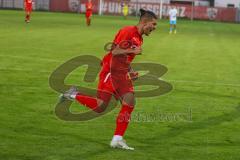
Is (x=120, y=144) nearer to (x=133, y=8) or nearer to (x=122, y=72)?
(x=122, y=72)

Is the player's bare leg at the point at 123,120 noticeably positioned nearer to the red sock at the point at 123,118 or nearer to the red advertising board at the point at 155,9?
the red sock at the point at 123,118

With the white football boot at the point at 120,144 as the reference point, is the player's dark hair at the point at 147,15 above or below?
above

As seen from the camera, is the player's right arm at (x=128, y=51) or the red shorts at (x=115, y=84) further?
the red shorts at (x=115, y=84)

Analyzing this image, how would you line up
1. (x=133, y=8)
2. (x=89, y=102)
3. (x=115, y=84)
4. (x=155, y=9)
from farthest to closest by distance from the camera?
(x=133, y=8) < (x=155, y=9) < (x=89, y=102) < (x=115, y=84)

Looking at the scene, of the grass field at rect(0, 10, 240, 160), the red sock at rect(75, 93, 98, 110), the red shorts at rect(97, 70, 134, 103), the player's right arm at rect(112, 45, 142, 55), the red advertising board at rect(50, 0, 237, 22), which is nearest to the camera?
the player's right arm at rect(112, 45, 142, 55)

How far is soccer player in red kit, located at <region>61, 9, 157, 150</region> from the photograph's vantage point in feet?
30.7

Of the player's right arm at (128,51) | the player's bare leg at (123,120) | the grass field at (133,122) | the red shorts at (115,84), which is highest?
the player's right arm at (128,51)

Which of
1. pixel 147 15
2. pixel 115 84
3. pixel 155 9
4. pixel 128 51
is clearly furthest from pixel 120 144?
pixel 155 9

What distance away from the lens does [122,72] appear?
9.80 metres

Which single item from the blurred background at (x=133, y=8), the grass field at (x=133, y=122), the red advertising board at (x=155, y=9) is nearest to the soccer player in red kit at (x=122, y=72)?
the grass field at (x=133, y=122)

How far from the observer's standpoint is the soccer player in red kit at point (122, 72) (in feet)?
30.7

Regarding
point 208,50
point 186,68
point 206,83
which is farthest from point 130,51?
point 208,50

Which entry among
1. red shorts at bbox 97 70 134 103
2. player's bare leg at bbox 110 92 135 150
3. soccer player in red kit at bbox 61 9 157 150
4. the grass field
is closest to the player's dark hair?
soccer player in red kit at bbox 61 9 157 150

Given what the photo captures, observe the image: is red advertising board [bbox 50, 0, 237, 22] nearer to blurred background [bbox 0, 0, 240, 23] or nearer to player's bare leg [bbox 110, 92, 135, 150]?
blurred background [bbox 0, 0, 240, 23]
